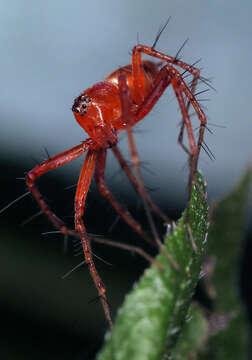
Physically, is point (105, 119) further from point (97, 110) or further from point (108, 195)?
point (108, 195)

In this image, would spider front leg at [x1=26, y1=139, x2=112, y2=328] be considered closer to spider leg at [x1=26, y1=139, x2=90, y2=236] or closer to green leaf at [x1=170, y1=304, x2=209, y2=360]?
spider leg at [x1=26, y1=139, x2=90, y2=236]

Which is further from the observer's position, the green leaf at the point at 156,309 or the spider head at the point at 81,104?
the spider head at the point at 81,104

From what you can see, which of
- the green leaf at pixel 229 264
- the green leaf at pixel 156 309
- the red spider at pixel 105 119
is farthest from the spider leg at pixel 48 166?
the green leaf at pixel 156 309

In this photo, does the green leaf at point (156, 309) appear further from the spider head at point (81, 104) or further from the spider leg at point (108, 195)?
the spider head at point (81, 104)

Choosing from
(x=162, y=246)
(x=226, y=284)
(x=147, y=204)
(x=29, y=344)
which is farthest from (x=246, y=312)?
(x=29, y=344)

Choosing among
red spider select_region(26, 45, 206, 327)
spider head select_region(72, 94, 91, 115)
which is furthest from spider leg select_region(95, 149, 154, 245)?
spider head select_region(72, 94, 91, 115)

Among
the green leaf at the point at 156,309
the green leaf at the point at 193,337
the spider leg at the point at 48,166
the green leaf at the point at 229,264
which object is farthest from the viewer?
the spider leg at the point at 48,166
